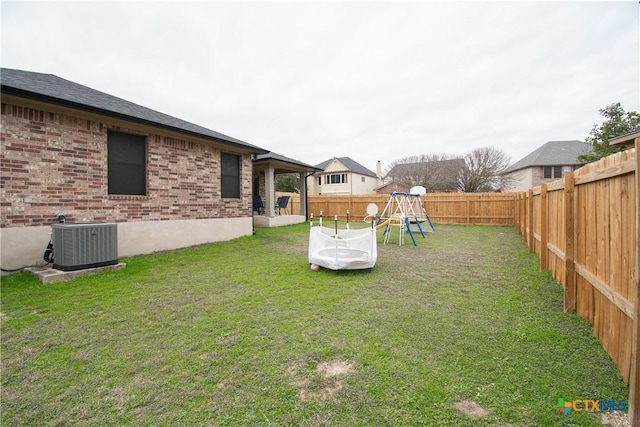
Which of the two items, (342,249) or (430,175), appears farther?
(430,175)

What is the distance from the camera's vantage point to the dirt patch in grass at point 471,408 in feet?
5.97

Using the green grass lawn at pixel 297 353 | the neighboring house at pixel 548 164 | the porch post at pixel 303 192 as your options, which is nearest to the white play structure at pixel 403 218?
the green grass lawn at pixel 297 353

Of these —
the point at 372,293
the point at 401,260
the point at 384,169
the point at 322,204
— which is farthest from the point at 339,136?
the point at 372,293

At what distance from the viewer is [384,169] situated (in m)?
39.2

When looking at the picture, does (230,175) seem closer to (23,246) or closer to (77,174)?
(77,174)

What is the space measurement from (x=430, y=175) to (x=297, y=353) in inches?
1203

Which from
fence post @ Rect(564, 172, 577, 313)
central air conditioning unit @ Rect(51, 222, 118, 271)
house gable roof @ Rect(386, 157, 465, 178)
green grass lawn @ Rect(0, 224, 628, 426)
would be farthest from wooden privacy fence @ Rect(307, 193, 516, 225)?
house gable roof @ Rect(386, 157, 465, 178)

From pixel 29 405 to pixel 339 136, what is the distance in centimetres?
3824

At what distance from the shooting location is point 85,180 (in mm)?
6117

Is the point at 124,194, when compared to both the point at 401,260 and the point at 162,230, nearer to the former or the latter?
the point at 162,230

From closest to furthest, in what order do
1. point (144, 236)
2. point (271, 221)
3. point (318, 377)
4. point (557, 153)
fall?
point (318, 377) < point (144, 236) < point (271, 221) < point (557, 153)

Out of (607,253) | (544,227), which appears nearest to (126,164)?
(607,253)

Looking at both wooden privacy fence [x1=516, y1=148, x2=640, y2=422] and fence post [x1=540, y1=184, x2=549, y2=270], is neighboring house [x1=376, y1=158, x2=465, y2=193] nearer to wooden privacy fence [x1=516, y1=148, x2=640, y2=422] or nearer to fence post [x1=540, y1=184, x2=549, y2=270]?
fence post [x1=540, y1=184, x2=549, y2=270]

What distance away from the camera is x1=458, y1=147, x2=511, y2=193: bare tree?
27.8m
